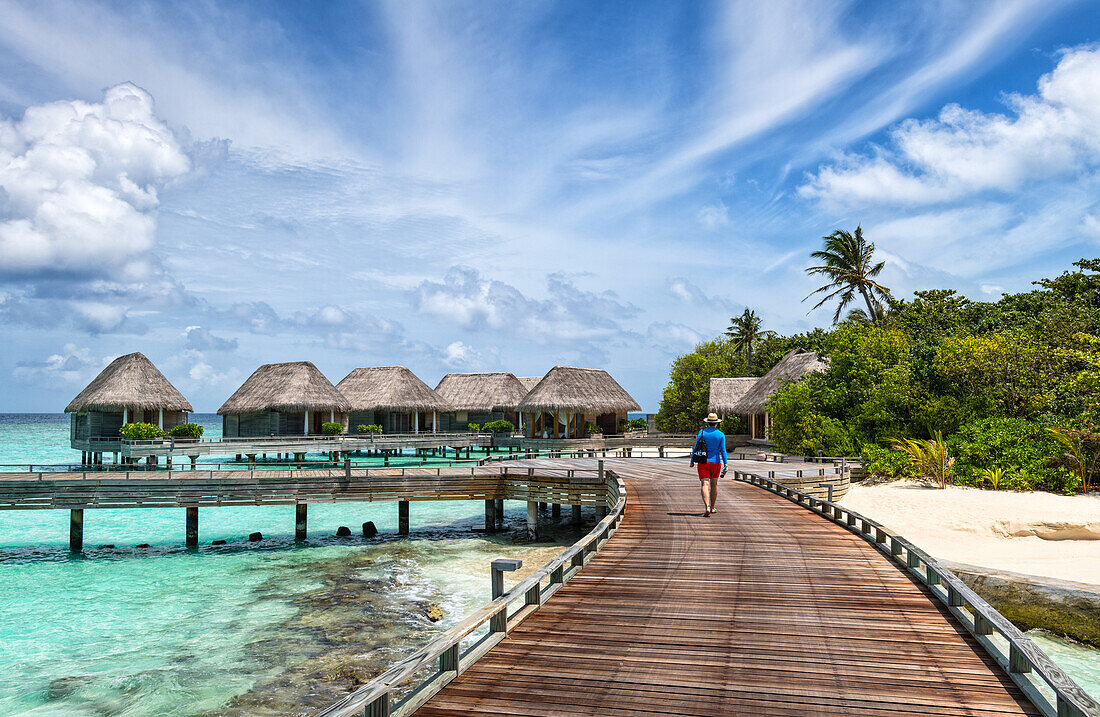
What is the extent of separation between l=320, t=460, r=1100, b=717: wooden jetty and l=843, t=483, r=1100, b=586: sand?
583cm

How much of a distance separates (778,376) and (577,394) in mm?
13593

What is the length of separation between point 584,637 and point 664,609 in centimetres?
→ 129

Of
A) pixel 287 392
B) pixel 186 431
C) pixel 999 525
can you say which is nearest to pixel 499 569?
pixel 999 525

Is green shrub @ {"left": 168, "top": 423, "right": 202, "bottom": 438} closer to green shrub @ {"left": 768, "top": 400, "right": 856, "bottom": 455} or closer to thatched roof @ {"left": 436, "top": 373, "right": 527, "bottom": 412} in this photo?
thatched roof @ {"left": 436, "top": 373, "right": 527, "bottom": 412}

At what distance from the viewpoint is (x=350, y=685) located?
10.7 meters

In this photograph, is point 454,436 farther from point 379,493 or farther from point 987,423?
point 987,423

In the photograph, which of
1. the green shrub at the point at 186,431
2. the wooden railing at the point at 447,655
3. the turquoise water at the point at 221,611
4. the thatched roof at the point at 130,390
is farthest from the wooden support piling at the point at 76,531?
the wooden railing at the point at 447,655

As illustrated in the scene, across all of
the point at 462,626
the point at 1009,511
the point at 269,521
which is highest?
the point at 462,626

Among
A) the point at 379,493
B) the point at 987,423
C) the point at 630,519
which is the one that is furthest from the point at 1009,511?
the point at 379,493

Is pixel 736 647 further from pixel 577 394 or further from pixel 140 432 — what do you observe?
pixel 577 394

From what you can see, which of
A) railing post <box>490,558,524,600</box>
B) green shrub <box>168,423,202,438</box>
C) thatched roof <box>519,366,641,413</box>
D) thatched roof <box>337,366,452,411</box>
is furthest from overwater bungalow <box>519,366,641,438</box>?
railing post <box>490,558,524,600</box>

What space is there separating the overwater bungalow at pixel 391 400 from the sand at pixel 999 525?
33975 millimetres

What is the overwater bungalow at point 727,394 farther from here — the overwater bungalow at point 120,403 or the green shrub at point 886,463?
the overwater bungalow at point 120,403

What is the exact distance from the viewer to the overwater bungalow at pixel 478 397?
5559cm
